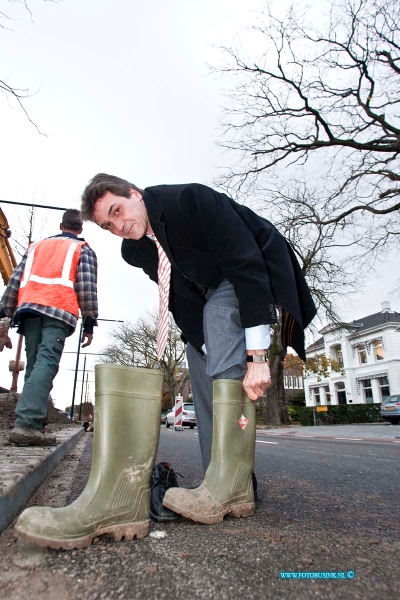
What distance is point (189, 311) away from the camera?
2148 millimetres

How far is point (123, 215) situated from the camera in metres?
1.89

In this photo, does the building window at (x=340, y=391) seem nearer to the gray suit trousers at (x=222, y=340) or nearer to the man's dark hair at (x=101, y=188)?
the gray suit trousers at (x=222, y=340)

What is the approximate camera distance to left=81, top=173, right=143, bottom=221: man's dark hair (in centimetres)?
185

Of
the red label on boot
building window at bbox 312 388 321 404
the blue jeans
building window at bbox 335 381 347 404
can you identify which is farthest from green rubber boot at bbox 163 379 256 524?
building window at bbox 312 388 321 404

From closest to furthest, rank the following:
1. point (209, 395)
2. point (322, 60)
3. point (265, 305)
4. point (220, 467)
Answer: point (220, 467), point (265, 305), point (209, 395), point (322, 60)

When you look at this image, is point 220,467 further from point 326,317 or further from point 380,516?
point 326,317

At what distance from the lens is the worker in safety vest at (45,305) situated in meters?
2.96

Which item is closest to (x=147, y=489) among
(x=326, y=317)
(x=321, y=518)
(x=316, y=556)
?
(x=316, y=556)

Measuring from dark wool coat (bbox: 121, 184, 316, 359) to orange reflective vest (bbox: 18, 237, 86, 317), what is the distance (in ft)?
5.03

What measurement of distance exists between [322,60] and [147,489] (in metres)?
15.4

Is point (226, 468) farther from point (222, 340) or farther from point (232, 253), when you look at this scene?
point (232, 253)

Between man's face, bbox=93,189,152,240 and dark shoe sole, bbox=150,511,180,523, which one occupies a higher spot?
man's face, bbox=93,189,152,240

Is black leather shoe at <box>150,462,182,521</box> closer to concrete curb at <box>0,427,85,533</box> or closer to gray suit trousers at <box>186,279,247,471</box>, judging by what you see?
gray suit trousers at <box>186,279,247,471</box>

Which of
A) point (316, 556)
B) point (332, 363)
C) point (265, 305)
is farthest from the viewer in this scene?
point (332, 363)
